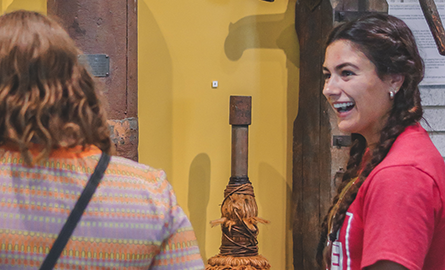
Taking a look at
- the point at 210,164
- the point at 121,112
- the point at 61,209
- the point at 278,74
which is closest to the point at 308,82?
the point at 278,74

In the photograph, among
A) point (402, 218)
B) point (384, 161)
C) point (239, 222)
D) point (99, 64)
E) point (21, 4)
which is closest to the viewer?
point (402, 218)

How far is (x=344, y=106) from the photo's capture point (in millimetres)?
1309

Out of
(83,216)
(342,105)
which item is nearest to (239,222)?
(342,105)

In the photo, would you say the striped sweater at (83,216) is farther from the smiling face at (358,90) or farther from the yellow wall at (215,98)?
the yellow wall at (215,98)

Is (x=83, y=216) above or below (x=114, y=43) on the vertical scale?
below

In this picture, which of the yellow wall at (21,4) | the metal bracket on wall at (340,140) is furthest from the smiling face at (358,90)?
the yellow wall at (21,4)

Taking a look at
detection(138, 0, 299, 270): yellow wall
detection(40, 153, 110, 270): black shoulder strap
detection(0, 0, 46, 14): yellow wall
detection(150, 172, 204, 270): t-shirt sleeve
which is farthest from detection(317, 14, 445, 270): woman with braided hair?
detection(0, 0, 46, 14): yellow wall

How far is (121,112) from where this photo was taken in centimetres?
218

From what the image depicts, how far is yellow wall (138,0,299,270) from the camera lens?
283cm

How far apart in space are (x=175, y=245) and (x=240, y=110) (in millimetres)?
1675

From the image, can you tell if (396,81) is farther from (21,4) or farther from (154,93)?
(21,4)

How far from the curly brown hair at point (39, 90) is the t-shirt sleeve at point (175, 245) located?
203 millimetres

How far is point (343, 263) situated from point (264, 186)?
1.79 meters

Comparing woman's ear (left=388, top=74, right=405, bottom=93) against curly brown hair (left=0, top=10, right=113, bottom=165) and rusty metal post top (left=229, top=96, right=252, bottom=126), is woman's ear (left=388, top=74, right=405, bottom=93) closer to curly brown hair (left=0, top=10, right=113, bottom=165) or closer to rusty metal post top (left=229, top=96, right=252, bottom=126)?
curly brown hair (left=0, top=10, right=113, bottom=165)
